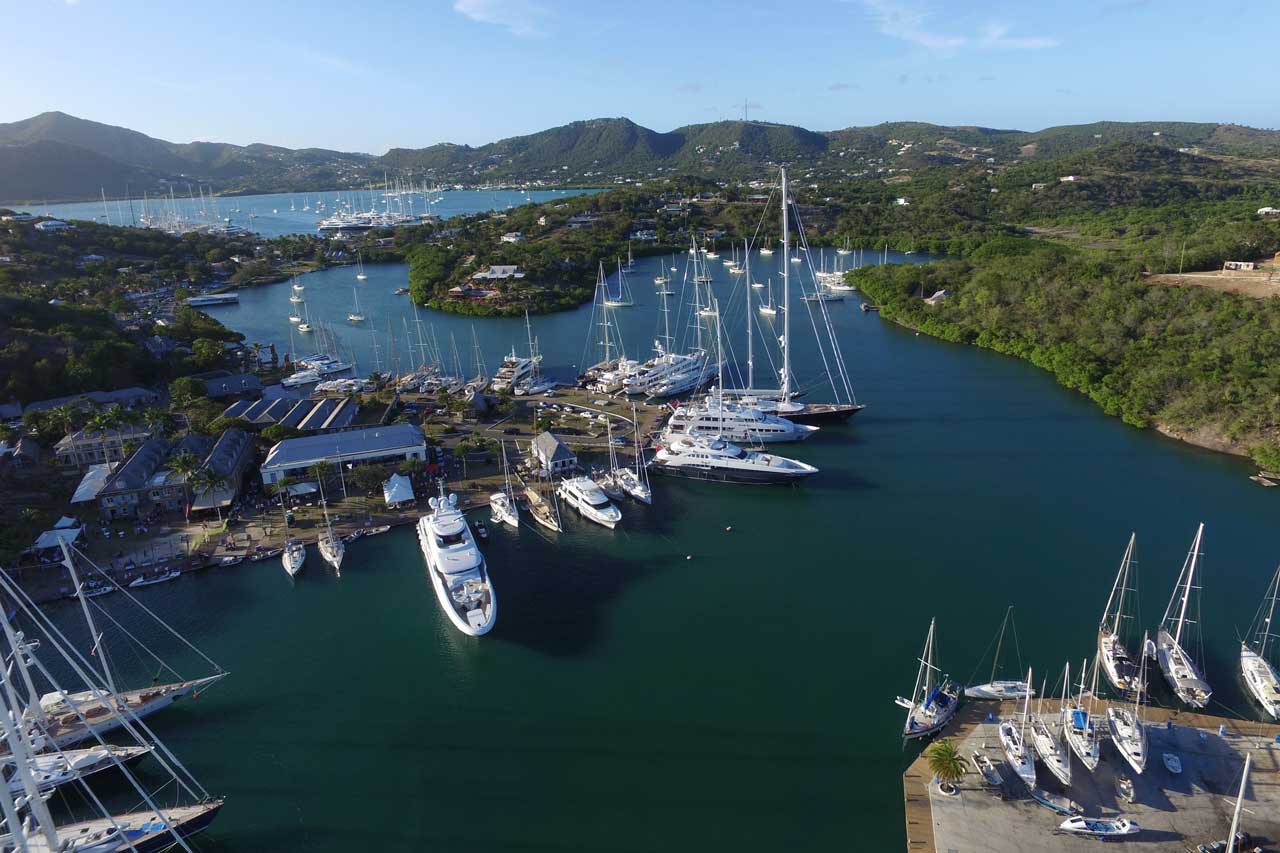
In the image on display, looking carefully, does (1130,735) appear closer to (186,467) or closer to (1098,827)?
(1098,827)

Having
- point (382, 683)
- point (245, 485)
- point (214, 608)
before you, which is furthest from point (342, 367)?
point (382, 683)

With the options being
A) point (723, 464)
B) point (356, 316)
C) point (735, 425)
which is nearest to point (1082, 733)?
point (723, 464)

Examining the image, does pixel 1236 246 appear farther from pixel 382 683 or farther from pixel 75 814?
pixel 75 814

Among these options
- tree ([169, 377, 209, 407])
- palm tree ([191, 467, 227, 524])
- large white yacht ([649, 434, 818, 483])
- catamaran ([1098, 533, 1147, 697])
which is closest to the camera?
catamaran ([1098, 533, 1147, 697])

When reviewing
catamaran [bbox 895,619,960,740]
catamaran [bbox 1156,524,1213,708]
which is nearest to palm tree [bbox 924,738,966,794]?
catamaran [bbox 895,619,960,740]

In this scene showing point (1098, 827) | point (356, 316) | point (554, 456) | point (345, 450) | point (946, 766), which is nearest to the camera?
point (1098, 827)

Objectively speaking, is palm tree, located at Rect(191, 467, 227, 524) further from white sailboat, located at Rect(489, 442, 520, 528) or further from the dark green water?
white sailboat, located at Rect(489, 442, 520, 528)
